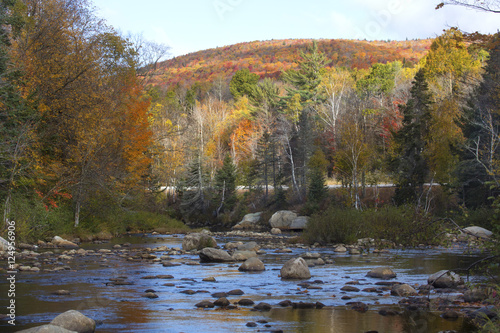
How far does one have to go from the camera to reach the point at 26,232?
20266 mm

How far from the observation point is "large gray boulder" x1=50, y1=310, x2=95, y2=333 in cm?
739

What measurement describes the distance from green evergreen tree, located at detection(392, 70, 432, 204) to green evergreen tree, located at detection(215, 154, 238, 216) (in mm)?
18474

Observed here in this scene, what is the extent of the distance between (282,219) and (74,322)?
1371 inches

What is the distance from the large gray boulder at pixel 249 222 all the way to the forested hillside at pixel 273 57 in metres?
66.8

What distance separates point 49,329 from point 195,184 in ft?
139

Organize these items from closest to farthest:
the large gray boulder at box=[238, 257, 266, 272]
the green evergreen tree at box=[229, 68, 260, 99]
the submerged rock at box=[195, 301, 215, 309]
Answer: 1. the submerged rock at box=[195, 301, 215, 309]
2. the large gray boulder at box=[238, 257, 266, 272]
3. the green evergreen tree at box=[229, 68, 260, 99]

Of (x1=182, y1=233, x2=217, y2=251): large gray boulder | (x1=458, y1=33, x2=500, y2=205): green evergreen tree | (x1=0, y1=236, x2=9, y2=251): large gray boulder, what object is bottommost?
(x1=182, y1=233, x2=217, y2=251): large gray boulder

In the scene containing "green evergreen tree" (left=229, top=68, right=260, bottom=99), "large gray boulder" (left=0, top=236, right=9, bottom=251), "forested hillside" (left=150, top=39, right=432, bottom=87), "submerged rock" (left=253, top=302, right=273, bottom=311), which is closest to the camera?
"submerged rock" (left=253, top=302, right=273, bottom=311)

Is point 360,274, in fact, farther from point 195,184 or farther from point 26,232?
point 195,184

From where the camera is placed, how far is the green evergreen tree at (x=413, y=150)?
35.3 metres

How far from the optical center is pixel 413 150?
36.1m

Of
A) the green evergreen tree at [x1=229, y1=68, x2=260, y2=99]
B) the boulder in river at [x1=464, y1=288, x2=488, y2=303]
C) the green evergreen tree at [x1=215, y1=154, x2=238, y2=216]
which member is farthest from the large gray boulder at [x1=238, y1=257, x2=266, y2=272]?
the green evergreen tree at [x1=229, y1=68, x2=260, y2=99]

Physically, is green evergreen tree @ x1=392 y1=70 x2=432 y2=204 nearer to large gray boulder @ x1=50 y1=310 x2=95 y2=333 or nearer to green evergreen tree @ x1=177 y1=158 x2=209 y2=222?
green evergreen tree @ x1=177 y1=158 x2=209 y2=222

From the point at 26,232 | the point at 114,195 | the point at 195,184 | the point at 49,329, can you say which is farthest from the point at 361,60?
the point at 49,329
